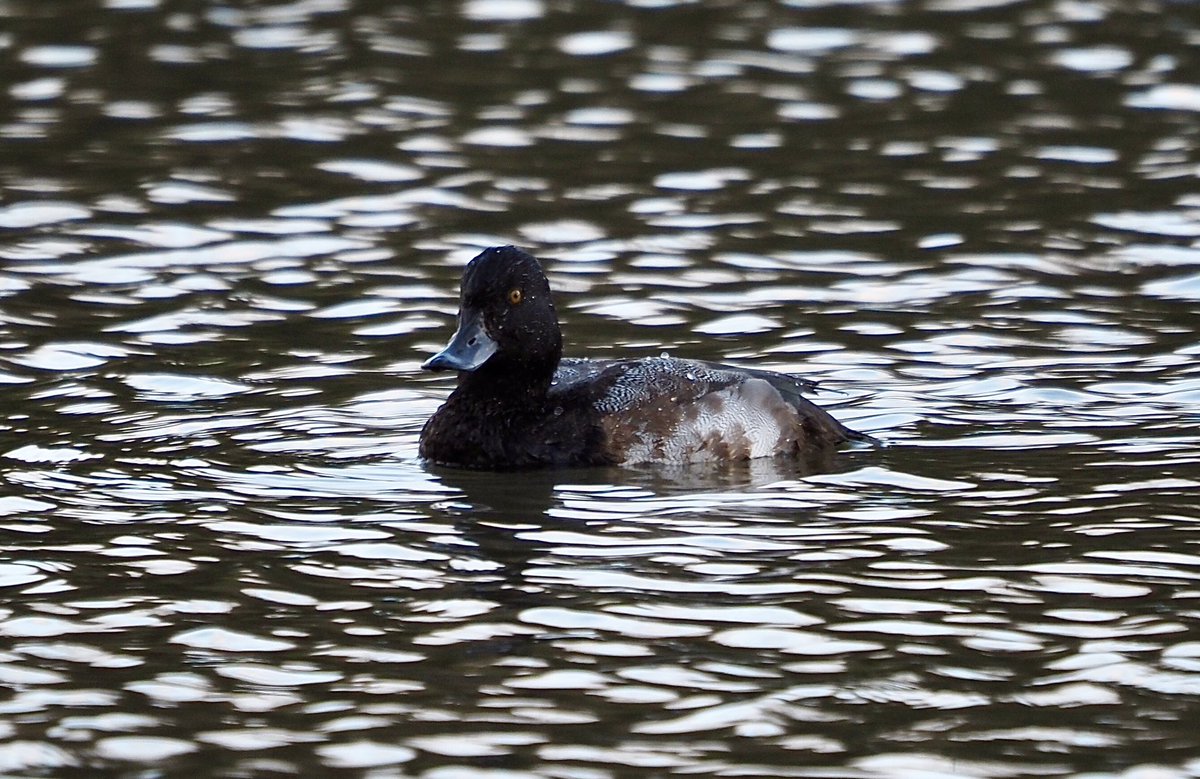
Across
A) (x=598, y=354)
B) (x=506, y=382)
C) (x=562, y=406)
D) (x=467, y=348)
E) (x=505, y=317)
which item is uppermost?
(x=505, y=317)

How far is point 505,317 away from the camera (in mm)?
9211

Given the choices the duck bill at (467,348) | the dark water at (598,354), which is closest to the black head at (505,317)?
the duck bill at (467,348)

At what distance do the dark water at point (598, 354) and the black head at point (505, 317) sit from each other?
0.58 metres

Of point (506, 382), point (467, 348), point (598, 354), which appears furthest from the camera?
point (598, 354)

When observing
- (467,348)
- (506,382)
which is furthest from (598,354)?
(467,348)

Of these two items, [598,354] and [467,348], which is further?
[598,354]

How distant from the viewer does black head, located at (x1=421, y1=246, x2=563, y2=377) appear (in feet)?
30.1

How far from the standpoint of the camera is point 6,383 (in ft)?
33.9

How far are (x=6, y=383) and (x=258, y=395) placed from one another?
1261 mm

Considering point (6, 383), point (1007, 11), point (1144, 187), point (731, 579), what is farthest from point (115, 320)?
point (1007, 11)

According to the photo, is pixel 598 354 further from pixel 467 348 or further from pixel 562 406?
pixel 467 348

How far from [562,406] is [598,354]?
176 cm

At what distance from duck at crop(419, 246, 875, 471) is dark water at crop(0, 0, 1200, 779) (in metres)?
0.20

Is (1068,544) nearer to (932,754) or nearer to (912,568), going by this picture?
(912,568)
